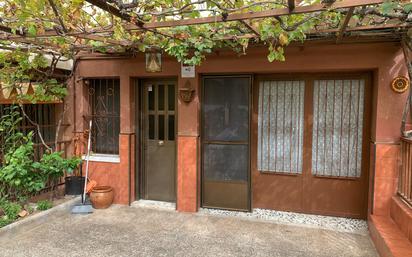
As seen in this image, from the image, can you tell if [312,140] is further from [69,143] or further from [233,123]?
[69,143]

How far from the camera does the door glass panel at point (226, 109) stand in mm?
4930

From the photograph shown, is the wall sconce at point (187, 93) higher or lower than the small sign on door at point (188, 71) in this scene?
lower

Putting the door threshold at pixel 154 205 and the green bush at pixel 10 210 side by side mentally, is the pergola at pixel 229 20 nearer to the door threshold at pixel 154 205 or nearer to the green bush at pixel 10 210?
the green bush at pixel 10 210

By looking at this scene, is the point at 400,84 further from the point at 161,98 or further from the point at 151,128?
the point at 151,128

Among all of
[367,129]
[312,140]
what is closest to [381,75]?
[367,129]

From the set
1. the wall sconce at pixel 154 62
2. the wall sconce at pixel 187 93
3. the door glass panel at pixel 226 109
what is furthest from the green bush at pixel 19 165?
the door glass panel at pixel 226 109

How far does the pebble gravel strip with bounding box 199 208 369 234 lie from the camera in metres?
4.45

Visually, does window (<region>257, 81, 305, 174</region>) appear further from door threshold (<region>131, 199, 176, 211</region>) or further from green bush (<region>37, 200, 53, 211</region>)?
green bush (<region>37, 200, 53, 211</region>)

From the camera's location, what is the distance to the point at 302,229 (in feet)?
14.5

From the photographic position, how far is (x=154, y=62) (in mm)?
5043

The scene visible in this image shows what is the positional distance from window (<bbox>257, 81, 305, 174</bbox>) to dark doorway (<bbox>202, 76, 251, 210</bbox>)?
1.11 feet

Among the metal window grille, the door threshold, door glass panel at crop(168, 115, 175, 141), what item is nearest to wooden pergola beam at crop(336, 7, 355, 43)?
door glass panel at crop(168, 115, 175, 141)

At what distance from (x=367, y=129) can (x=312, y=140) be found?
801mm

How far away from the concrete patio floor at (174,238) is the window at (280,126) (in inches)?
40.3
